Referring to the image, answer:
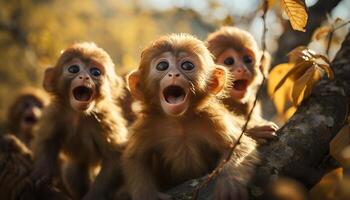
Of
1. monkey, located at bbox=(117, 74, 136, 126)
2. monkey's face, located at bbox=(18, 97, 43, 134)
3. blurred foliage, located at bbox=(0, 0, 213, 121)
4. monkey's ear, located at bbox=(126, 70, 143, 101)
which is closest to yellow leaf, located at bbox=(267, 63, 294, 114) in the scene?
monkey's ear, located at bbox=(126, 70, 143, 101)

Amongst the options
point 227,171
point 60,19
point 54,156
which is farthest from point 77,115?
point 60,19

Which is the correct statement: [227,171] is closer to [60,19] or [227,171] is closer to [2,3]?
[2,3]

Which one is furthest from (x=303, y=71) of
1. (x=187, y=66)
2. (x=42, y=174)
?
(x=42, y=174)

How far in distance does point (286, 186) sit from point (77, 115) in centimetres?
423

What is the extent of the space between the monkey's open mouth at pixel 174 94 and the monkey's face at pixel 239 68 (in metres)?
1.37

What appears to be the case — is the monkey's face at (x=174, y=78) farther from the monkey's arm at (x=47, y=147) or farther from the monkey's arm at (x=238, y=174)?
the monkey's arm at (x=47, y=147)

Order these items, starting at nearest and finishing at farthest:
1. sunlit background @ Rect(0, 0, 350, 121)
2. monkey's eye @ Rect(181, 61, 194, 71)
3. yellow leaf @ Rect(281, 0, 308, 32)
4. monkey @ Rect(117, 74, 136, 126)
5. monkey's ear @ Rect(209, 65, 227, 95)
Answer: yellow leaf @ Rect(281, 0, 308, 32), monkey's eye @ Rect(181, 61, 194, 71), monkey's ear @ Rect(209, 65, 227, 95), monkey @ Rect(117, 74, 136, 126), sunlit background @ Rect(0, 0, 350, 121)

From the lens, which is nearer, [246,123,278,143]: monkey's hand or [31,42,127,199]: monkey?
[246,123,278,143]: monkey's hand

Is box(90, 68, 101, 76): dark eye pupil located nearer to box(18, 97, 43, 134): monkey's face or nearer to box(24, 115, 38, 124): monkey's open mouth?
box(18, 97, 43, 134): monkey's face

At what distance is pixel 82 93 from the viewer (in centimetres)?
658

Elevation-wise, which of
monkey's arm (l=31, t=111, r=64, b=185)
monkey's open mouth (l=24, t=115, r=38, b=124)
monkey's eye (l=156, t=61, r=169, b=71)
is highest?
monkey's eye (l=156, t=61, r=169, b=71)

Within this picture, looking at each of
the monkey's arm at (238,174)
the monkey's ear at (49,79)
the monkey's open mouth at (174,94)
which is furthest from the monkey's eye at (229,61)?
the monkey's ear at (49,79)

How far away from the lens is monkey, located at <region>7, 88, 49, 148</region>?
9.66 meters

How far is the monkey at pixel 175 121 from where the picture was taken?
17.7 ft
